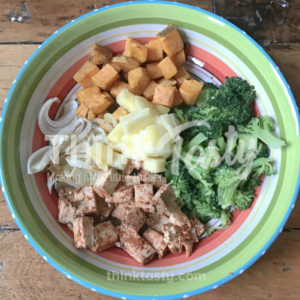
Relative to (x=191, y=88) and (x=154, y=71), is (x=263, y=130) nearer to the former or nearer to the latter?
(x=191, y=88)

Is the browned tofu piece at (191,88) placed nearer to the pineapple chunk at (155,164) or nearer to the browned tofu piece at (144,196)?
the pineapple chunk at (155,164)

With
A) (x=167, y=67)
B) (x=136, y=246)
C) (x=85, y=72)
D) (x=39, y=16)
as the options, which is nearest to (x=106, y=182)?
(x=136, y=246)

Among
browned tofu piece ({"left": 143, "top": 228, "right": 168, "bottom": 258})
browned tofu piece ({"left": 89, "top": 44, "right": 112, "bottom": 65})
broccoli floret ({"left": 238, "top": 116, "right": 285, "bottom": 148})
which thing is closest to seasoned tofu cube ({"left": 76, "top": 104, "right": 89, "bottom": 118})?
browned tofu piece ({"left": 89, "top": 44, "right": 112, "bottom": 65})

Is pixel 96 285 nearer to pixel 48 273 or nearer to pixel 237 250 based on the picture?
pixel 48 273

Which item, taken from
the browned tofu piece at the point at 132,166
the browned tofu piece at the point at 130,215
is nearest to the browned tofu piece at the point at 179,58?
the browned tofu piece at the point at 132,166

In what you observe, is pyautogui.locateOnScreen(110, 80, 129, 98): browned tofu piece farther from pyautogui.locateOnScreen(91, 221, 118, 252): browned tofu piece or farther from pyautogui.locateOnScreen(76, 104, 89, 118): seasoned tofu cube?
pyautogui.locateOnScreen(91, 221, 118, 252): browned tofu piece

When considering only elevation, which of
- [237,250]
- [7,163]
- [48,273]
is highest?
[7,163]

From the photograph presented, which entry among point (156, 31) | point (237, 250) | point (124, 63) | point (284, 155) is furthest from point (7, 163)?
point (284, 155)

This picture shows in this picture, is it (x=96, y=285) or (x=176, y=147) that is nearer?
(x=96, y=285)
